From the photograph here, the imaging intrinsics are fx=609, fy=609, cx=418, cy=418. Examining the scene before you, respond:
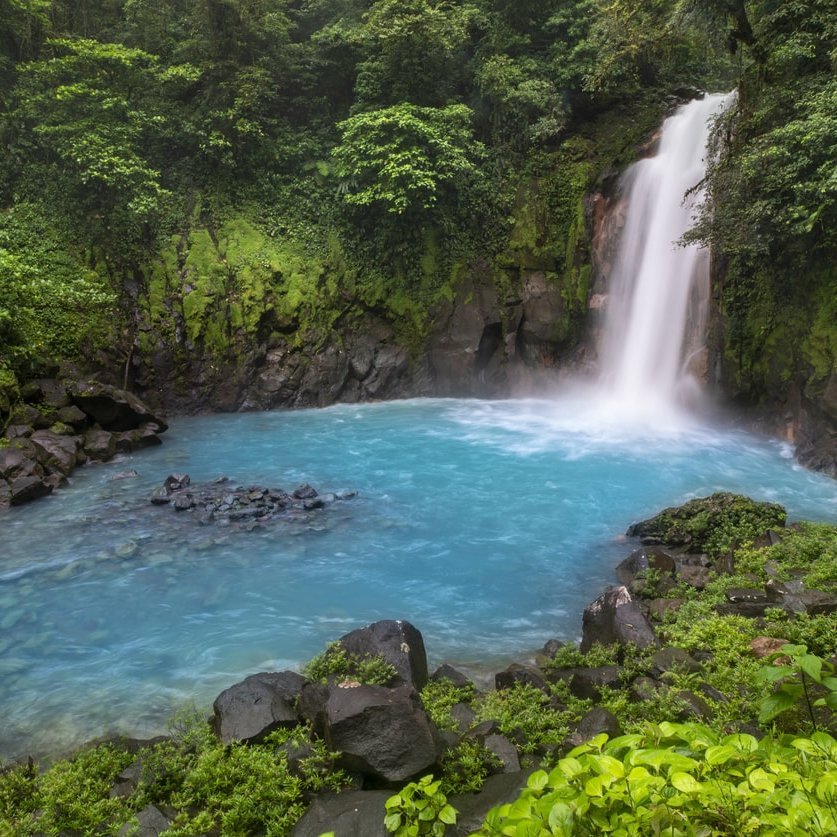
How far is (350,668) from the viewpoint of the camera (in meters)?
5.61

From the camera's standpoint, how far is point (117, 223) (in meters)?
18.3

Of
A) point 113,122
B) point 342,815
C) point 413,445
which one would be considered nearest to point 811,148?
point 413,445

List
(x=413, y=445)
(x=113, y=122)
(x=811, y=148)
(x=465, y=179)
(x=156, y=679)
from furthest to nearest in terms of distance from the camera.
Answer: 1. (x=465, y=179)
2. (x=113, y=122)
3. (x=413, y=445)
4. (x=811, y=148)
5. (x=156, y=679)

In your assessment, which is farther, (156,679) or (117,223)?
(117,223)

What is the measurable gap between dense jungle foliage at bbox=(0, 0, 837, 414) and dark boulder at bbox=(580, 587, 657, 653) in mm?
10173

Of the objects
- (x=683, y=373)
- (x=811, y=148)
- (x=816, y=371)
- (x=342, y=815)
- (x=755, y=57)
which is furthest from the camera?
(x=683, y=373)

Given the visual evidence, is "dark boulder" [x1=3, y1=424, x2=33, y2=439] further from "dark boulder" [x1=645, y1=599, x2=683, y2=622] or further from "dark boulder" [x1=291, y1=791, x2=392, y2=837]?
"dark boulder" [x1=645, y1=599, x2=683, y2=622]

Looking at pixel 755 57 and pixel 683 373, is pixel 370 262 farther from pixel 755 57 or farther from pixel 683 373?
pixel 755 57

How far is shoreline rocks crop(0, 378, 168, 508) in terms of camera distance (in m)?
11.2

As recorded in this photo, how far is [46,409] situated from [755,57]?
688 inches

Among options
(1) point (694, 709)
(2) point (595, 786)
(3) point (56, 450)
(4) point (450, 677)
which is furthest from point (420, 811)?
(3) point (56, 450)

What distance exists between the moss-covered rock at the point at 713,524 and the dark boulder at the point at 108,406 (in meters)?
11.6

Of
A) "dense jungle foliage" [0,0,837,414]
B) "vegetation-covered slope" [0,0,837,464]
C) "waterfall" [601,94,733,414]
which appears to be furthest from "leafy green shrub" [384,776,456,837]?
"waterfall" [601,94,733,414]

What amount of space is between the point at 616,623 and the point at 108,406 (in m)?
12.4
